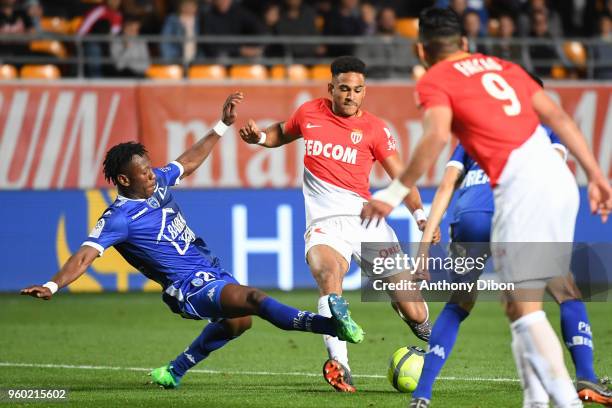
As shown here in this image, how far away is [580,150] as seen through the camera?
19.0 feet

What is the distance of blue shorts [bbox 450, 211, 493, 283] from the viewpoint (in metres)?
7.89

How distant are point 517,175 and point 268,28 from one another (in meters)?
13.5

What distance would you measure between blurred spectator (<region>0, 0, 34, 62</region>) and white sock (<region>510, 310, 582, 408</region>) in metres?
13.5

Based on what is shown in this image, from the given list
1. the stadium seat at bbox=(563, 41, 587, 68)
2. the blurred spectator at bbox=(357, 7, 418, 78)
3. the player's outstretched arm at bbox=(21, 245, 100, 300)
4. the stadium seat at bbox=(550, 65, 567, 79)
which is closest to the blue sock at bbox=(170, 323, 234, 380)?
the player's outstretched arm at bbox=(21, 245, 100, 300)

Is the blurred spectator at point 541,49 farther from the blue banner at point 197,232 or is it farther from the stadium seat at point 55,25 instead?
the stadium seat at point 55,25

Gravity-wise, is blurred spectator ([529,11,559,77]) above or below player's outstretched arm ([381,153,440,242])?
below

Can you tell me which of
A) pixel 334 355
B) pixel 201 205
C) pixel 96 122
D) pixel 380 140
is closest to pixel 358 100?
pixel 380 140

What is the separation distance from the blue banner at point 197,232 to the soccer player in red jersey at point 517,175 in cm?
992

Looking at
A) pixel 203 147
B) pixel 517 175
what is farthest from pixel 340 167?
pixel 517 175

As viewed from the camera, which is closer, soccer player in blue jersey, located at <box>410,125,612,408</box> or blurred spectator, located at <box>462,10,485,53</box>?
soccer player in blue jersey, located at <box>410,125,612,408</box>

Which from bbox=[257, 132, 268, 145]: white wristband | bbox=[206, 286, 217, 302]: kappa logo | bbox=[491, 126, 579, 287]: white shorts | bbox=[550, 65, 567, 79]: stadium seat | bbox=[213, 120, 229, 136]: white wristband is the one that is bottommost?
bbox=[550, 65, 567, 79]: stadium seat

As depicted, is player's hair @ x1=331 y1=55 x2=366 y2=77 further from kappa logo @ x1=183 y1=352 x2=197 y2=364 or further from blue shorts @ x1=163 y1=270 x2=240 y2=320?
kappa logo @ x1=183 y1=352 x2=197 y2=364

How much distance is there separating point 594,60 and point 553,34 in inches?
49.6

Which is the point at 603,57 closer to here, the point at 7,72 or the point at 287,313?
the point at 7,72
